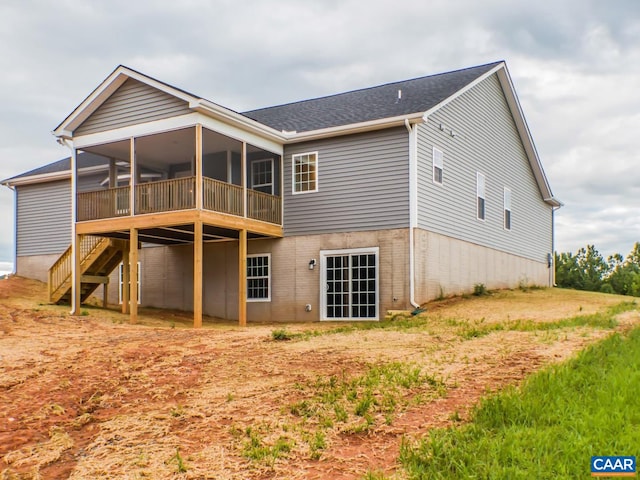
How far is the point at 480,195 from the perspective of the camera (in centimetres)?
2128

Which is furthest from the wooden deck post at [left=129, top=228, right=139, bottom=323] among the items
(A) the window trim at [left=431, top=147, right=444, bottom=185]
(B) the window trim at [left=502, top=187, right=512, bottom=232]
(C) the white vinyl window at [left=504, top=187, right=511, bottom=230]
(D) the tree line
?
(D) the tree line

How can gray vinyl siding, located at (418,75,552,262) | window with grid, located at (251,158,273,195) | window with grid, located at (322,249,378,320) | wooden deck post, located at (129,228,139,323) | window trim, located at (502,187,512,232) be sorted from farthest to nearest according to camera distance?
1. window trim, located at (502,187,512,232)
2. window with grid, located at (251,158,273,195)
3. gray vinyl siding, located at (418,75,552,262)
4. window with grid, located at (322,249,378,320)
5. wooden deck post, located at (129,228,139,323)

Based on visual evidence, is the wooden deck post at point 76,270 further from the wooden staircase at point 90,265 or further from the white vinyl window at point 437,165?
the white vinyl window at point 437,165

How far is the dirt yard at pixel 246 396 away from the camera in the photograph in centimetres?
618

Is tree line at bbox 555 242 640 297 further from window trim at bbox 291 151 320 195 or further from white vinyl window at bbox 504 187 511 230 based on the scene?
window trim at bbox 291 151 320 195

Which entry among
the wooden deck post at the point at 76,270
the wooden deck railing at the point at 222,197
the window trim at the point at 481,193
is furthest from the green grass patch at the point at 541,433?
the wooden deck post at the point at 76,270

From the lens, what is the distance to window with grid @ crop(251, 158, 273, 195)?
63.9 feet

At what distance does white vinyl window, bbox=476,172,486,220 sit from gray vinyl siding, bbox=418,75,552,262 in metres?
0.24

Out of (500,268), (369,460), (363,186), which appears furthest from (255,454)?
(500,268)

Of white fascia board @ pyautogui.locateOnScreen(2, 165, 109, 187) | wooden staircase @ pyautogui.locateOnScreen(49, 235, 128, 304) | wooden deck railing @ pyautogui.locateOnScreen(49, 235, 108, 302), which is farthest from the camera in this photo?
white fascia board @ pyautogui.locateOnScreen(2, 165, 109, 187)

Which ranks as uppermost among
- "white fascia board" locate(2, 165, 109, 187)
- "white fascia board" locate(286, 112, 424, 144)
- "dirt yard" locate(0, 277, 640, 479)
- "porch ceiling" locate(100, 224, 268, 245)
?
"white fascia board" locate(286, 112, 424, 144)

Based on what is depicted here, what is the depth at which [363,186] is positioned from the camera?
17.7 m

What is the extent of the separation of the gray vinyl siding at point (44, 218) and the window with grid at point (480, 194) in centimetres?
1502

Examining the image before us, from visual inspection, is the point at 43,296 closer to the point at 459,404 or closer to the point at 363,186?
the point at 363,186
